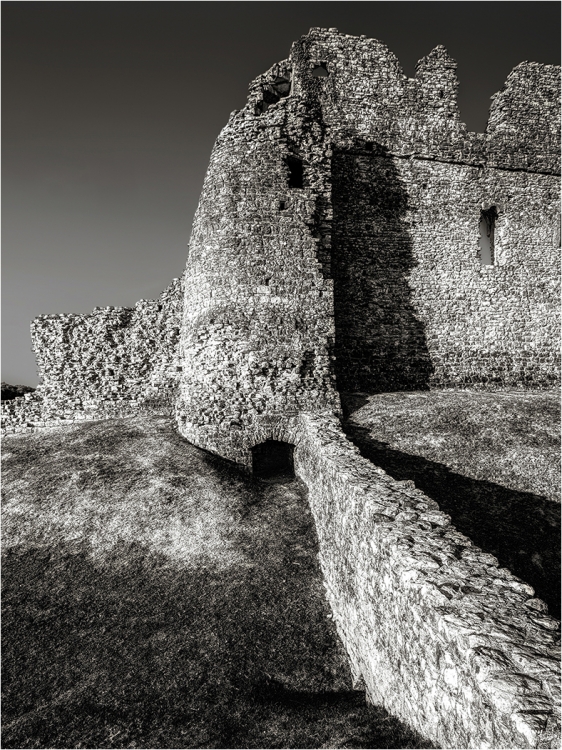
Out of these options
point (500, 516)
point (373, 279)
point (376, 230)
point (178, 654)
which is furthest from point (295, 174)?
point (178, 654)

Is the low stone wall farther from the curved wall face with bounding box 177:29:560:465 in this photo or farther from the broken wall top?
the broken wall top

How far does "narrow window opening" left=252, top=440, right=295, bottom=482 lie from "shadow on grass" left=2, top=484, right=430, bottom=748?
244 cm

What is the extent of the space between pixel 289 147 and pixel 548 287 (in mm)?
10094

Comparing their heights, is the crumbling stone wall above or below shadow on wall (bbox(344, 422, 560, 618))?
above

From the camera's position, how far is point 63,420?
1520 cm

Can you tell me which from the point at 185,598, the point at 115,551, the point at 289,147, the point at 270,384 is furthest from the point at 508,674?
the point at 289,147

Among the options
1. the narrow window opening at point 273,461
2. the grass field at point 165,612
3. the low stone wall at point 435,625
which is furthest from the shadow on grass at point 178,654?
the narrow window opening at point 273,461

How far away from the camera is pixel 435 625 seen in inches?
157

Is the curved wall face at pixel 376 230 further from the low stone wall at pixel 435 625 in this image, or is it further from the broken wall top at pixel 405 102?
the low stone wall at pixel 435 625

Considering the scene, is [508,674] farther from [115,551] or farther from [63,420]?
[63,420]

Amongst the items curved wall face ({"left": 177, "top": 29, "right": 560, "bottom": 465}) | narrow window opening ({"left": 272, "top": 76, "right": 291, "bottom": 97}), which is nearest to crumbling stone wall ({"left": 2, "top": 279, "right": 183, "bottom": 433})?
curved wall face ({"left": 177, "top": 29, "right": 560, "bottom": 465})

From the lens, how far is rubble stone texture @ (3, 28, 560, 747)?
39.7ft

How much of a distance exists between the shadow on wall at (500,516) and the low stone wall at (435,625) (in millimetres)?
2765

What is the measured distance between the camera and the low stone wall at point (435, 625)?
10.3ft
